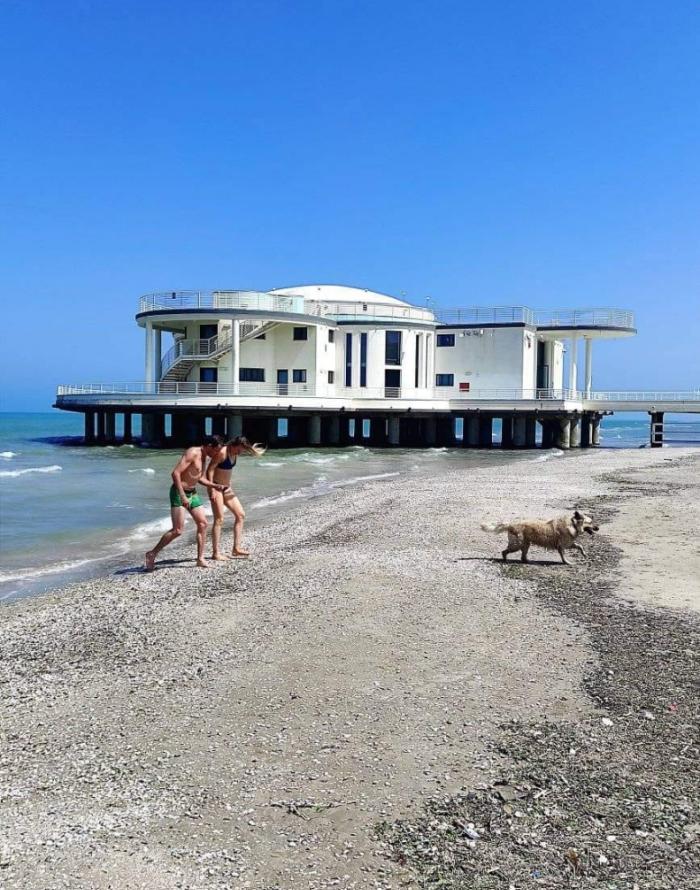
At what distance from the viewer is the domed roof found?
49875 millimetres

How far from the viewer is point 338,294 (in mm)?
50594

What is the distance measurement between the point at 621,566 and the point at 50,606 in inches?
277

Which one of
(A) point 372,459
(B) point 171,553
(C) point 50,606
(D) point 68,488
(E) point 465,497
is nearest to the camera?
(C) point 50,606

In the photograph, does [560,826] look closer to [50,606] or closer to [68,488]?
[50,606]

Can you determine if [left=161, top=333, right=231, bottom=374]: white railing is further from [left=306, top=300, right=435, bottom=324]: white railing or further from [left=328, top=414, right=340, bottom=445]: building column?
[left=328, top=414, right=340, bottom=445]: building column

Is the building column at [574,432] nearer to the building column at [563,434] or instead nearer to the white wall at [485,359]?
the building column at [563,434]

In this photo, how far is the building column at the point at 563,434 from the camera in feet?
152

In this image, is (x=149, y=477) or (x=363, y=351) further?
(x=363, y=351)

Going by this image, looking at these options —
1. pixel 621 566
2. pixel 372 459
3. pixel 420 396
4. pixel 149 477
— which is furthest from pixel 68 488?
pixel 420 396

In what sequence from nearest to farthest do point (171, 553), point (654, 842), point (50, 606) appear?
1. point (654, 842)
2. point (50, 606)
3. point (171, 553)

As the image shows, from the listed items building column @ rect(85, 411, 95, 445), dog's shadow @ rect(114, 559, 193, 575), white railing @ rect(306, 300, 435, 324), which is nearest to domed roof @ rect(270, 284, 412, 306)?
white railing @ rect(306, 300, 435, 324)

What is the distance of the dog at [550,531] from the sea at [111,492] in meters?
5.87

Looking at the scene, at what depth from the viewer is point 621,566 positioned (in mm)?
10328

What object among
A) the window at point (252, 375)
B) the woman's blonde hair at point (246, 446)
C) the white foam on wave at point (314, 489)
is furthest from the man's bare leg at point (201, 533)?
the window at point (252, 375)
